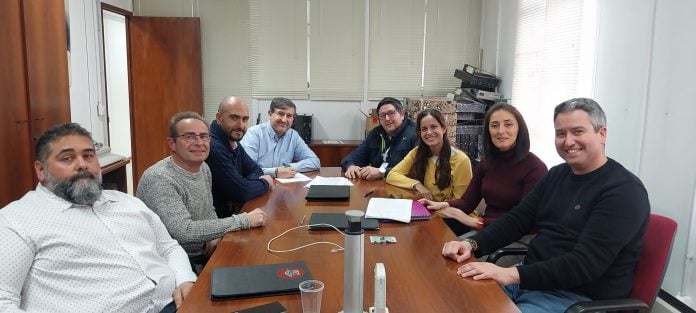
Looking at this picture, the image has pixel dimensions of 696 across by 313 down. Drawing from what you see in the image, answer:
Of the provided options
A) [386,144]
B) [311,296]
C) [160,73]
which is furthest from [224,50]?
[311,296]

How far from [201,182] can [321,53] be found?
3.44m

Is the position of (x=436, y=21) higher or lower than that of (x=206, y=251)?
higher

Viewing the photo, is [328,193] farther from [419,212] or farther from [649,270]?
[649,270]

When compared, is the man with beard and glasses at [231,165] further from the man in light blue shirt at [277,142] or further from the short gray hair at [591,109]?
the short gray hair at [591,109]

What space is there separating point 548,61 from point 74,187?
3.48 meters

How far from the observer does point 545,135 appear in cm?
389

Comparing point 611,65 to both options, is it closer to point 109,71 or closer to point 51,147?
point 51,147

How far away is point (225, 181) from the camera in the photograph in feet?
8.47

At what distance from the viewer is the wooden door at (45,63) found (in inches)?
114

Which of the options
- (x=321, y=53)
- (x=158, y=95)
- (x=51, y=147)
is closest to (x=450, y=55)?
(x=321, y=53)

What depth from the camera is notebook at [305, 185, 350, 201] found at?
2.56m

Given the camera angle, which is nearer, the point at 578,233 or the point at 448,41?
the point at 578,233

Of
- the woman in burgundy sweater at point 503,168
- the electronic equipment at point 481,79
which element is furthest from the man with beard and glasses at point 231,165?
the electronic equipment at point 481,79

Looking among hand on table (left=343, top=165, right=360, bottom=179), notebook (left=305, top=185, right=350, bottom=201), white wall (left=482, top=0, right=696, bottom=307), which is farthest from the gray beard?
white wall (left=482, top=0, right=696, bottom=307)
